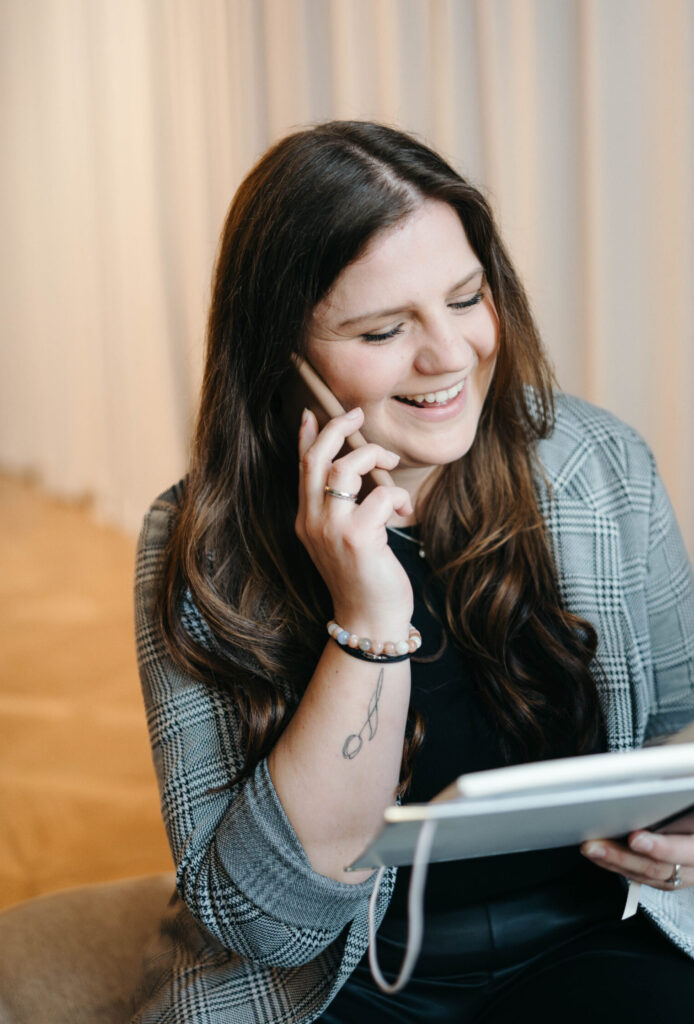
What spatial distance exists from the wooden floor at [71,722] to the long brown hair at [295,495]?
1.15 m

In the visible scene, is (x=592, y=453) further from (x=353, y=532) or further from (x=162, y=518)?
(x=162, y=518)

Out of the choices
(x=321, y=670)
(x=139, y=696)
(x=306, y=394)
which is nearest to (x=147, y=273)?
(x=139, y=696)

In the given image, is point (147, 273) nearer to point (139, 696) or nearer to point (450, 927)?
point (139, 696)

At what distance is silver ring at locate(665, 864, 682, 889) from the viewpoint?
102 centimetres

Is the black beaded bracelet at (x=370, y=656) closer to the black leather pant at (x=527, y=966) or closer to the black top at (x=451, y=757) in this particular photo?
the black top at (x=451, y=757)

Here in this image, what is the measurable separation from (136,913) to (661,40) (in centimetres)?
171

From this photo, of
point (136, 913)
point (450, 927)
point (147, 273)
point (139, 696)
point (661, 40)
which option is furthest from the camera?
point (147, 273)

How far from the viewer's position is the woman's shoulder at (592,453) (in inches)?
53.8

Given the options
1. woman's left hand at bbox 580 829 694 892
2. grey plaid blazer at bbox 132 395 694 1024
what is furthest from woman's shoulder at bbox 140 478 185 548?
woman's left hand at bbox 580 829 694 892

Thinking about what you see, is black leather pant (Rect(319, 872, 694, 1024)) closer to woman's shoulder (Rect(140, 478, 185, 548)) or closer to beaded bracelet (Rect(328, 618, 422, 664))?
beaded bracelet (Rect(328, 618, 422, 664))

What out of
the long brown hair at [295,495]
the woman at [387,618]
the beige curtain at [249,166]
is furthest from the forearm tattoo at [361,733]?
the beige curtain at [249,166]

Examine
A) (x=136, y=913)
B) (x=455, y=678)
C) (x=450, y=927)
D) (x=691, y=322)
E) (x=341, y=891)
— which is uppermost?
(x=691, y=322)

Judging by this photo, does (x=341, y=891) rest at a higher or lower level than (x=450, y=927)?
higher

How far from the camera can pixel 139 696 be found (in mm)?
2941
